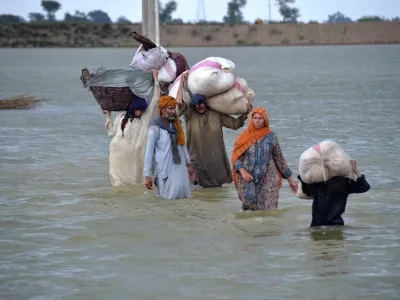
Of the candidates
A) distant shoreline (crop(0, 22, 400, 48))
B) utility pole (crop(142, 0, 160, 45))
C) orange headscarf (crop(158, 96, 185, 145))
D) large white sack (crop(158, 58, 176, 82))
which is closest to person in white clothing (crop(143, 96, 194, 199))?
orange headscarf (crop(158, 96, 185, 145))

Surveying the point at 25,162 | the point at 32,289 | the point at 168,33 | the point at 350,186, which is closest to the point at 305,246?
the point at 350,186

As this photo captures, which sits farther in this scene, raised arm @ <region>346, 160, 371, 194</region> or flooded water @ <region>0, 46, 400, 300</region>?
raised arm @ <region>346, 160, 371, 194</region>

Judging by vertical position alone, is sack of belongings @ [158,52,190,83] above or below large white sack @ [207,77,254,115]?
above

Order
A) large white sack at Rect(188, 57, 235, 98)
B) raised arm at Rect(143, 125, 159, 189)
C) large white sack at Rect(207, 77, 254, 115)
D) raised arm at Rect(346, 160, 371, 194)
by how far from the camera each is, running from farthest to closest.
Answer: large white sack at Rect(207, 77, 254, 115), large white sack at Rect(188, 57, 235, 98), raised arm at Rect(143, 125, 159, 189), raised arm at Rect(346, 160, 371, 194)

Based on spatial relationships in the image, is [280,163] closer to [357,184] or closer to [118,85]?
[357,184]

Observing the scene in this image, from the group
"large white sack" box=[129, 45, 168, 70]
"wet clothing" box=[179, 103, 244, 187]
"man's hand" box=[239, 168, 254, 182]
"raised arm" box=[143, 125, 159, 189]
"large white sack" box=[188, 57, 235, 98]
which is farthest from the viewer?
"wet clothing" box=[179, 103, 244, 187]

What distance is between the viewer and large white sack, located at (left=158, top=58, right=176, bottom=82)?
32.7 feet

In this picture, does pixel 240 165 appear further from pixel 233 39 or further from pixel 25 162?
pixel 233 39

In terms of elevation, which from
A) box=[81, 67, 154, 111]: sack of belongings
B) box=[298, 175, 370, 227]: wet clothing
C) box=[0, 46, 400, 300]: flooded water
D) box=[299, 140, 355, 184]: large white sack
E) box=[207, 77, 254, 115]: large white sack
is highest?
box=[81, 67, 154, 111]: sack of belongings

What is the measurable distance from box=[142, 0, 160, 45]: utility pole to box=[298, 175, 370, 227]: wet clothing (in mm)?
4061

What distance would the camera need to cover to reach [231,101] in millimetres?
9664

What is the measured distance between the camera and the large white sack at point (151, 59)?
9.80m

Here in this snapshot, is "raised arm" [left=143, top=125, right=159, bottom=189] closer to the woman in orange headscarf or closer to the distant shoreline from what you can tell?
the woman in orange headscarf

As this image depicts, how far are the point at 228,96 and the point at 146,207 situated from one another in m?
1.32
